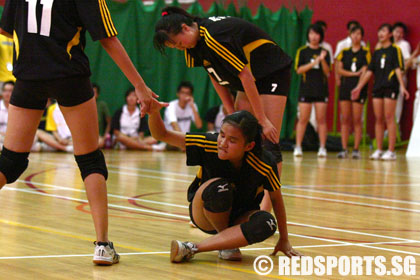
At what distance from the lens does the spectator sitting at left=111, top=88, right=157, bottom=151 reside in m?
12.5

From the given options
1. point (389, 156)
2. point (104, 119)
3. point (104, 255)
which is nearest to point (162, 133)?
point (104, 255)

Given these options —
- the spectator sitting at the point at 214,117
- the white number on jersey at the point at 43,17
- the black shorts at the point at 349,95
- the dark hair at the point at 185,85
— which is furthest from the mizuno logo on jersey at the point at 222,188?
the spectator sitting at the point at 214,117

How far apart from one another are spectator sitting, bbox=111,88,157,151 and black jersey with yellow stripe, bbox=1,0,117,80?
9109 millimetres

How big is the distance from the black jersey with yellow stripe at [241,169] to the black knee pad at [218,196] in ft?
0.38

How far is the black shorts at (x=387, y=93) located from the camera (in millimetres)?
11367

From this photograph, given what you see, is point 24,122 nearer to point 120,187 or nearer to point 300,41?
point 120,187

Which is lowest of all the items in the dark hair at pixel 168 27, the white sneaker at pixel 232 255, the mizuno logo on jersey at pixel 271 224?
the white sneaker at pixel 232 255

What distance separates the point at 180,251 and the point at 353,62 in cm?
897

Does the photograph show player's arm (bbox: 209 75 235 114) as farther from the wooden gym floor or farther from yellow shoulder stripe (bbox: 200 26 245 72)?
the wooden gym floor

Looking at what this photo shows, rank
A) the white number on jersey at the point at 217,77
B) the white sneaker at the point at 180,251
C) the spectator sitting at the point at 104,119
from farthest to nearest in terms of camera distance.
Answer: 1. the spectator sitting at the point at 104,119
2. the white number on jersey at the point at 217,77
3. the white sneaker at the point at 180,251

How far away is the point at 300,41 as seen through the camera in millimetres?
13695

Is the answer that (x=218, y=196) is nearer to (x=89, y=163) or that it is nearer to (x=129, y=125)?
(x=89, y=163)

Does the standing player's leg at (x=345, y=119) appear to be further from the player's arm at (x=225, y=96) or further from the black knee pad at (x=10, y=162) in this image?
the black knee pad at (x=10, y=162)

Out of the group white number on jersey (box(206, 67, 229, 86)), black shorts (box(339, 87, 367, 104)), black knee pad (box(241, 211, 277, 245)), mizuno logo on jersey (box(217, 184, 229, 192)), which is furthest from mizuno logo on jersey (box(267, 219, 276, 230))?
black shorts (box(339, 87, 367, 104))
